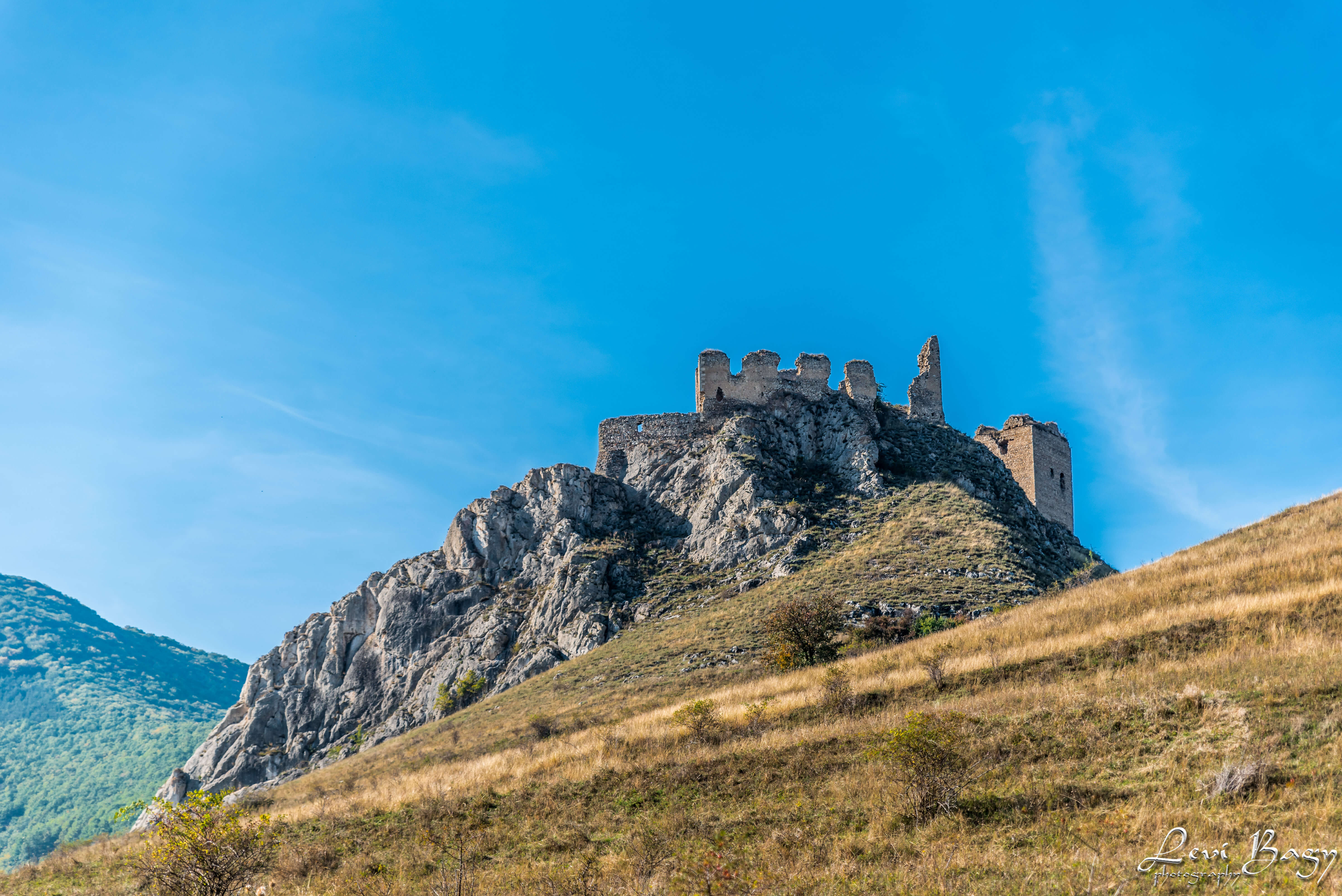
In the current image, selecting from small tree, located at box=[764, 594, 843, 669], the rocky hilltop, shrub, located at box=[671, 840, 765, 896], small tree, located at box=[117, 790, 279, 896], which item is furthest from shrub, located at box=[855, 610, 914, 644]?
small tree, located at box=[117, 790, 279, 896]

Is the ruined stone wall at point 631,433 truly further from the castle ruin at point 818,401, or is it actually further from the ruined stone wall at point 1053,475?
the ruined stone wall at point 1053,475

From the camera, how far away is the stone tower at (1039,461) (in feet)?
192

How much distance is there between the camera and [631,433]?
213ft

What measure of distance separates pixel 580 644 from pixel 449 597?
1431cm

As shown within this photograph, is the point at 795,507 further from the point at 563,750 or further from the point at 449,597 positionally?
the point at 563,750

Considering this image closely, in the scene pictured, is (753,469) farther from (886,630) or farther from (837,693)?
(837,693)

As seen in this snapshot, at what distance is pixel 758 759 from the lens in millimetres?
16656

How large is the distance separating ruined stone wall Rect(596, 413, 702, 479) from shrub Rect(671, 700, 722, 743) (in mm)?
42667

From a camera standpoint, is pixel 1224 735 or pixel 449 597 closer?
pixel 1224 735

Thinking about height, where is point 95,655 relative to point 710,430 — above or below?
below

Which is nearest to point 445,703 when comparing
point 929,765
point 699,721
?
point 699,721

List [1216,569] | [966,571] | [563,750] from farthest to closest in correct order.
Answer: [966,571] < [1216,569] < [563,750]

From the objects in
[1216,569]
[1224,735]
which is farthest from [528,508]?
[1224,735]

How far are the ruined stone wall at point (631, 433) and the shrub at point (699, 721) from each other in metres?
42.7
